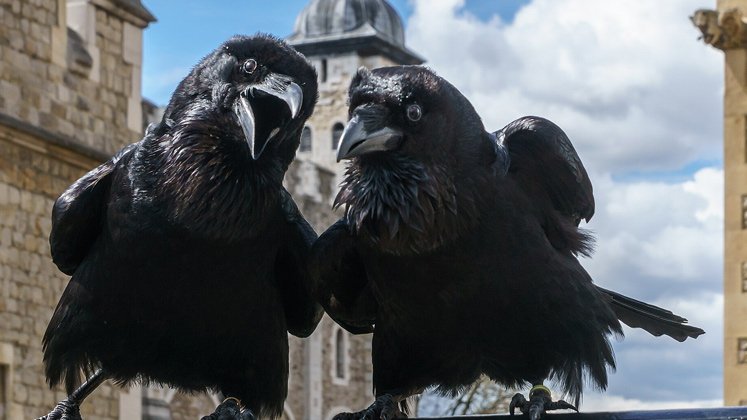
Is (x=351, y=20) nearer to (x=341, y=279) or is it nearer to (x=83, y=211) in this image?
(x=83, y=211)

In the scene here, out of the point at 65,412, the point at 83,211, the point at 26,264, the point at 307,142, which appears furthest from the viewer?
the point at 307,142

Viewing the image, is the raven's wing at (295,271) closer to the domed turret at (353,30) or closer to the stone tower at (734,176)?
the stone tower at (734,176)

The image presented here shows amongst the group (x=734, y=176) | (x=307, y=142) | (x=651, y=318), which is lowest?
(x=651, y=318)

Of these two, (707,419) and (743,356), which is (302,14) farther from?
(707,419)

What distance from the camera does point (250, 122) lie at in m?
5.38

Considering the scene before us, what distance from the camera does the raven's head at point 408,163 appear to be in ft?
17.6

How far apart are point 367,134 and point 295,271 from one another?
0.87 metres

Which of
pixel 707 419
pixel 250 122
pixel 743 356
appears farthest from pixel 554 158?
pixel 743 356

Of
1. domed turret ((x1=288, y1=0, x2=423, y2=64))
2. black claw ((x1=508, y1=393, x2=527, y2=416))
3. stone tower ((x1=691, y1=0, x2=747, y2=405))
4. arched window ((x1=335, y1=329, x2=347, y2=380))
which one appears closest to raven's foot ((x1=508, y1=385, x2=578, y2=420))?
black claw ((x1=508, y1=393, x2=527, y2=416))

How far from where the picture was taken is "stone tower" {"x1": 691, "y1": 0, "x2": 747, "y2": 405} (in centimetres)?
1270

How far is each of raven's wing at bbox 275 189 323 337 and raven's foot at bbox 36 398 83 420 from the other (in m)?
0.80

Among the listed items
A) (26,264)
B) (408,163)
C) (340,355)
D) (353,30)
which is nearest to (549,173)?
(408,163)

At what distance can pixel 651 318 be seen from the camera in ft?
21.1

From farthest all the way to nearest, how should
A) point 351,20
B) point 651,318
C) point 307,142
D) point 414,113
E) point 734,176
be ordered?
point 351,20 → point 307,142 → point 734,176 → point 651,318 → point 414,113
